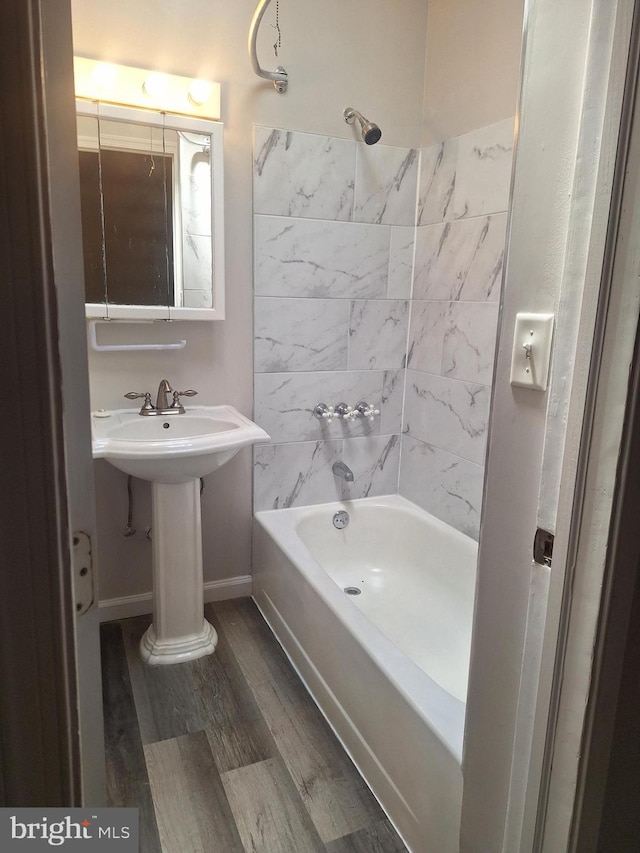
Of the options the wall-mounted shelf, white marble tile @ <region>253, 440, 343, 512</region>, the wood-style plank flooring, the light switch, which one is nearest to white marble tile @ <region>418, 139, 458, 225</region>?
white marble tile @ <region>253, 440, 343, 512</region>

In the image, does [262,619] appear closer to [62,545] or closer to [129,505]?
[129,505]


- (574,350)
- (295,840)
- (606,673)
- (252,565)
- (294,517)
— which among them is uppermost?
(574,350)

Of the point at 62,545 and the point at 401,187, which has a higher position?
the point at 401,187

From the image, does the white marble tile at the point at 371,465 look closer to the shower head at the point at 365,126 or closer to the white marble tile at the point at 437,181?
the white marble tile at the point at 437,181

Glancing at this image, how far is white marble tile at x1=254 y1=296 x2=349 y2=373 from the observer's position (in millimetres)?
2422

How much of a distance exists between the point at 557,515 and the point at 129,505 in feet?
6.15

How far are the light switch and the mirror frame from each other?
5.12 ft

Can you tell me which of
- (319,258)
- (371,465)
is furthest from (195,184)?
(371,465)

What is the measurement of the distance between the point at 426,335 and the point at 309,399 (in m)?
0.59

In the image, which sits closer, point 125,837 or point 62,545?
point 62,545

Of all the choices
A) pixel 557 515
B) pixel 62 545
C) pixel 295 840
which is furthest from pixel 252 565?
pixel 62 545

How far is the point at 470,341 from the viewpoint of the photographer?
2.29 meters

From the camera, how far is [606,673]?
81 cm

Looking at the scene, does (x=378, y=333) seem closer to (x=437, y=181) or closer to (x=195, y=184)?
(x=437, y=181)
